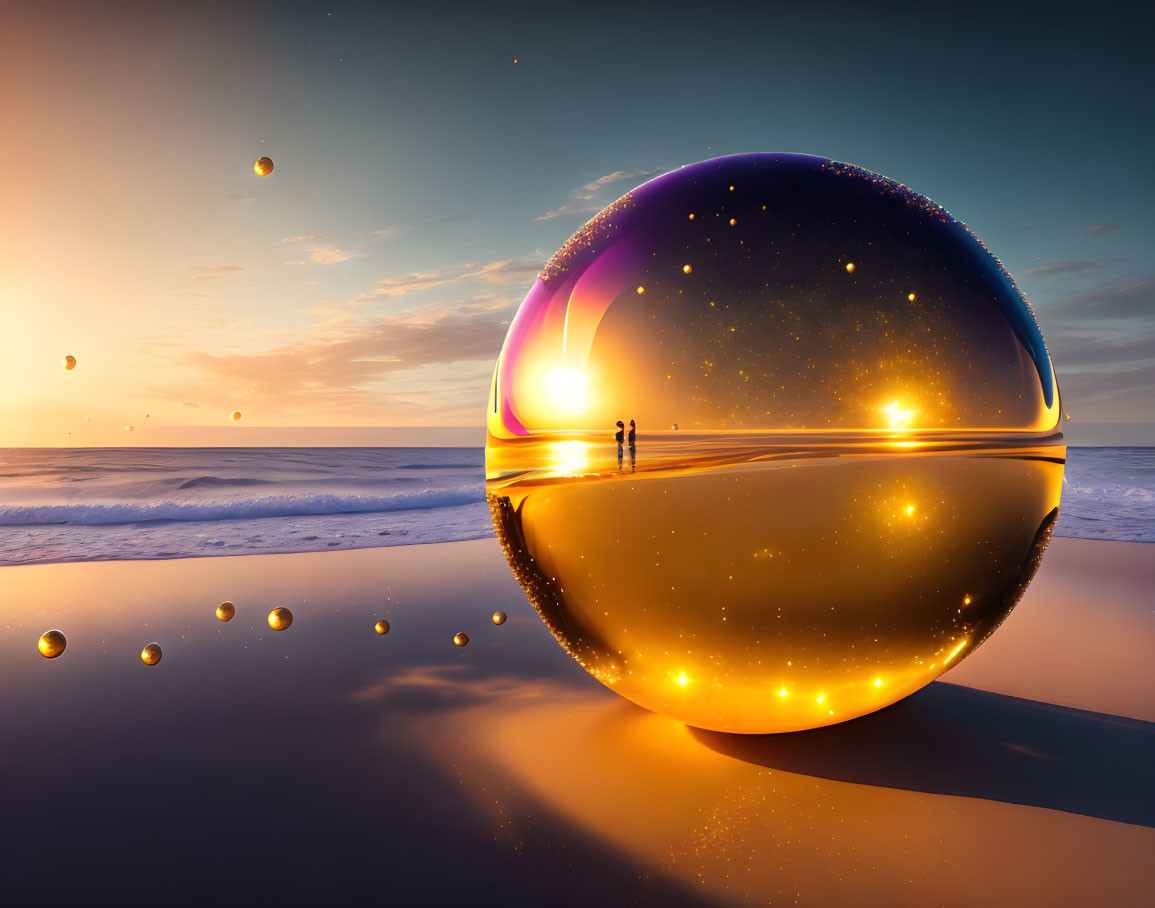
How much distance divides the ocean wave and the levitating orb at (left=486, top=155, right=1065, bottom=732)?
10.3 meters

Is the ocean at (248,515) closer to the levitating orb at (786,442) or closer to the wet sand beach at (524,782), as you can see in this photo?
the wet sand beach at (524,782)

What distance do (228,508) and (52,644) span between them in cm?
1000

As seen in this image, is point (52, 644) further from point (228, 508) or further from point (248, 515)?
point (228, 508)

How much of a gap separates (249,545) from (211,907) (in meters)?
6.70

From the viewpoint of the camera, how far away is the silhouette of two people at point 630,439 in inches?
81.0

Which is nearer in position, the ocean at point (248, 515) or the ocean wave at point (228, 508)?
the ocean at point (248, 515)

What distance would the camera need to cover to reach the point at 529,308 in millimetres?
2518

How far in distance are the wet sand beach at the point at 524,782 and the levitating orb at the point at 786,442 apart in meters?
0.39

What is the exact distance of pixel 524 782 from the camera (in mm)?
2477

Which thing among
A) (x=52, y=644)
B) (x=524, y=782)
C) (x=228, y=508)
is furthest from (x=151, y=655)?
(x=228, y=508)

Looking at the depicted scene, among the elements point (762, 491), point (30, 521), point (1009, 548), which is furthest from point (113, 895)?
point (30, 521)

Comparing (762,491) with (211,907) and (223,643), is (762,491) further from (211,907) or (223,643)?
(223,643)

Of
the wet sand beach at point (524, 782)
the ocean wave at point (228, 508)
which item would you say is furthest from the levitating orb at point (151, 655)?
the ocean wave at point (228, 508)

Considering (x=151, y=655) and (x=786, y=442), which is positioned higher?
(x=786, y=442)
